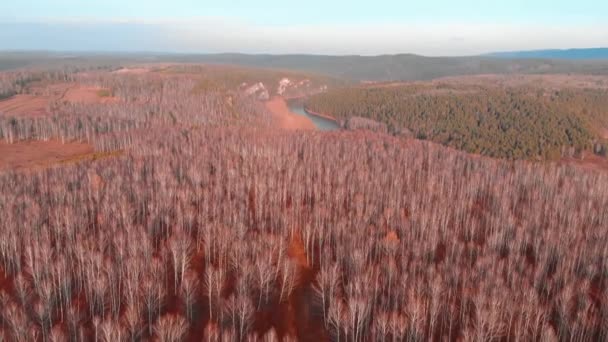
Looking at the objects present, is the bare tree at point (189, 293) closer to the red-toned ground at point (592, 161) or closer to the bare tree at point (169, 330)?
the bare tree at point (169, 330)

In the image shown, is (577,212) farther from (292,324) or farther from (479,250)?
(292,324)

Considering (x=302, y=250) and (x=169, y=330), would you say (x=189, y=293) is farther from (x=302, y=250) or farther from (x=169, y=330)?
(x=302, y=250)

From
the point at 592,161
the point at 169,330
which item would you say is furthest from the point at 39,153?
the point at 592,161

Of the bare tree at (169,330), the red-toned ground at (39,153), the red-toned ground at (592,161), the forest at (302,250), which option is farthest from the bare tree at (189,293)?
the red-toned ground at (592,161)

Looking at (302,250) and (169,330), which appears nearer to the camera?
(169,330)

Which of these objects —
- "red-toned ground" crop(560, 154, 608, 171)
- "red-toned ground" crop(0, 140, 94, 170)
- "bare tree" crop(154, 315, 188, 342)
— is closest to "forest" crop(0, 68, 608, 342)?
"bare tree" crop(154, 315, 188, 342)

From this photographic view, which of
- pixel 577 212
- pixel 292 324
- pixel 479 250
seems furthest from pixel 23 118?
pixel 577 212
